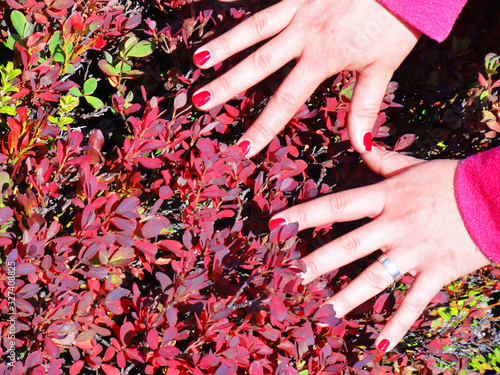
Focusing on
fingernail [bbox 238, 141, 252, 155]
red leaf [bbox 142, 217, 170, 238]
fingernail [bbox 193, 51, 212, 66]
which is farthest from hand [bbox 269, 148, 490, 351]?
fingernail [bbox 193, 51, 212, 66]

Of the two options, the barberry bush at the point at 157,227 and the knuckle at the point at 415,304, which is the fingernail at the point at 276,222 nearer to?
the barberry bush at the point at 157,227

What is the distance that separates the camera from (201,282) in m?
1.20

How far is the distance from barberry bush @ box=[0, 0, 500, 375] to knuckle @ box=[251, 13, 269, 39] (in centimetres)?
16

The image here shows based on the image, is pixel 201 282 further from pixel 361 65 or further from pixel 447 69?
pixel 447 69

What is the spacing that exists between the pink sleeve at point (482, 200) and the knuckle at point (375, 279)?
0.35 m

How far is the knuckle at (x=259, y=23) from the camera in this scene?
5.30 feet

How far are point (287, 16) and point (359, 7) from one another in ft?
Result: 0.87

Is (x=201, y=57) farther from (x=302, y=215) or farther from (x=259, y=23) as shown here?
Result: (x=302, y=215)

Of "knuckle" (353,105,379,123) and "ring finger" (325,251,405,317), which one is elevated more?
"knuckle" (353,105,379,123)

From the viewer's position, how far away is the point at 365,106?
158cm

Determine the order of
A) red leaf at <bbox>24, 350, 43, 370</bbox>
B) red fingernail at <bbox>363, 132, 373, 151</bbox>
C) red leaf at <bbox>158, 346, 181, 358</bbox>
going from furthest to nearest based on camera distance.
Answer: red fingernail at <bbox>363, 132, 373, 151</bbox> → red leaf at <bbox>158, 346, 181, 358</bbox> → red leaf at <bbox>24, 350, 43, 370</bbox>

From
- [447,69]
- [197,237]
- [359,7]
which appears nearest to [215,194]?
[197,237]

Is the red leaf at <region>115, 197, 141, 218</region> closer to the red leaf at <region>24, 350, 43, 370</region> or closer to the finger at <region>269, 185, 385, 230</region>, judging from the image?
the red leaf at <region>24, 350, 43, 370</region>

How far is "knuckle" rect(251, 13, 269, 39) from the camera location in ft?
5.30
